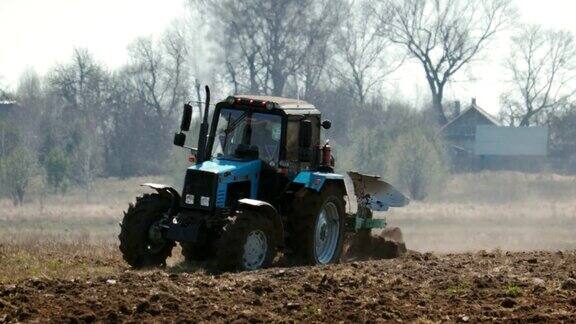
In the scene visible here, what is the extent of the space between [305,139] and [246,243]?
2323mm

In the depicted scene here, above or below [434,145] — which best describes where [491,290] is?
below

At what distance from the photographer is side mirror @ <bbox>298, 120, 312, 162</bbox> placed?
1762 centimetres

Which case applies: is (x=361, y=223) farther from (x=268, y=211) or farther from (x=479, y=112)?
(x=479, y=112)

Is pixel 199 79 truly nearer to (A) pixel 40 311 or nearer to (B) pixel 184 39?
(B) pixel 184 39

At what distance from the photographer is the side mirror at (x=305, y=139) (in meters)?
17.6

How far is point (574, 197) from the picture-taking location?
55.5 m

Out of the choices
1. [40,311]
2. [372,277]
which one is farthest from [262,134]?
[40,311]

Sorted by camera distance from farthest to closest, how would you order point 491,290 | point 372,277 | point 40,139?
point 40,139
point 372,277
point 491,290

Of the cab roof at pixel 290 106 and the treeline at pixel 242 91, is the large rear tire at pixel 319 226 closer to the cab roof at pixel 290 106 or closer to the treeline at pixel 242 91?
the cab roof at pixel 290 106

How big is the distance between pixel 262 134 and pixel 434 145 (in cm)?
4223

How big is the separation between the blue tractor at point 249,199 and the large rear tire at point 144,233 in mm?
14

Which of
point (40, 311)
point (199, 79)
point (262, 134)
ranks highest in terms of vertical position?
point (199, 79)

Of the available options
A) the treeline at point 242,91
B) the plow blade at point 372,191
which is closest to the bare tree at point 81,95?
the treeline at point 242,91

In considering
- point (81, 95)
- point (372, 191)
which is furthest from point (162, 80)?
point (372, 191)
